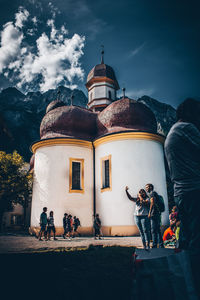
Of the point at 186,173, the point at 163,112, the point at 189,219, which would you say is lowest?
the point at 189,219

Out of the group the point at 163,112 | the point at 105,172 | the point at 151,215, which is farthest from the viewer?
Result: the point at 163,112

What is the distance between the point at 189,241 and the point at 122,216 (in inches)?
483

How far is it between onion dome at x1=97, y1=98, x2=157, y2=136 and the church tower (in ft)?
17.0

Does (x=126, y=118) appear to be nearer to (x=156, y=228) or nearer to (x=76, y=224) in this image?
(x=76, y=224)

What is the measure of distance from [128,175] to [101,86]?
37.1 feet

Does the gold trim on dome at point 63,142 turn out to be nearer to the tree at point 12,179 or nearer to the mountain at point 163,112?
the tree at point 12,179

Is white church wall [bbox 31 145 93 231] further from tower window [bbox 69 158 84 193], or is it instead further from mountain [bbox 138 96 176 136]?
mountain [bbox 138 96 176 136]

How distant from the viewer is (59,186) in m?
15.6

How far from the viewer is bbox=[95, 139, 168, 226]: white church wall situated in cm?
1419

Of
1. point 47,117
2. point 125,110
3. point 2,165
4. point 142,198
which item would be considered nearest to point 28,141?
point 2,165

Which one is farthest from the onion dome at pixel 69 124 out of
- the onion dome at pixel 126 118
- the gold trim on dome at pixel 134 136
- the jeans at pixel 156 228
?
the jeans at pixel 156 228

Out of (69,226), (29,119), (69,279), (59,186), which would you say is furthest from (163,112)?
(69,279)

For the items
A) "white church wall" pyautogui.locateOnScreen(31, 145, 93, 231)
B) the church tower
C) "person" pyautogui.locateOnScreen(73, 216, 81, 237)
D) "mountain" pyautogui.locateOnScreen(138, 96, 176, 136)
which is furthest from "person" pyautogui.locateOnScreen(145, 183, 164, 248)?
"mountain" pyautogui.locateOnScreen(138, 96, 176, 136)

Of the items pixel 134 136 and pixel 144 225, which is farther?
pixel 134 136
